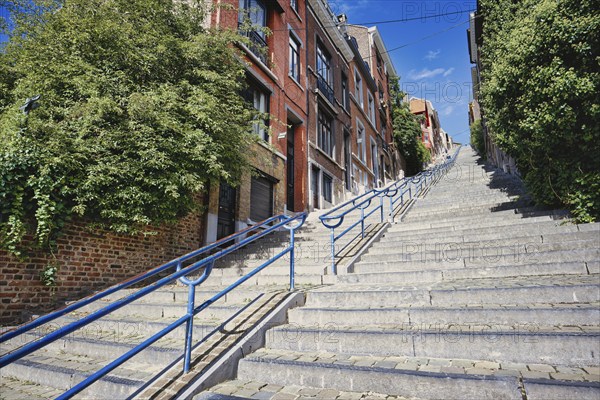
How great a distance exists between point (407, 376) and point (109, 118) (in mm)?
6124

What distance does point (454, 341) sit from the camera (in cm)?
279

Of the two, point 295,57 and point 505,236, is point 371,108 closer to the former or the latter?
point 295,57

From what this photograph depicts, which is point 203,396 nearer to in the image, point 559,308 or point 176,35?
point 559,308

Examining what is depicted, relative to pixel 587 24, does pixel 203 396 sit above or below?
below

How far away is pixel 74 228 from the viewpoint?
18.9 feet

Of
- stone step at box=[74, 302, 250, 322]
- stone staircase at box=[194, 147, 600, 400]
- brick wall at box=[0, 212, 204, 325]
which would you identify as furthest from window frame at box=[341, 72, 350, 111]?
stone step at box=[74, 302, 250, 322]

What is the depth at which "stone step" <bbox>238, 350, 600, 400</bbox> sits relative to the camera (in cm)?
217

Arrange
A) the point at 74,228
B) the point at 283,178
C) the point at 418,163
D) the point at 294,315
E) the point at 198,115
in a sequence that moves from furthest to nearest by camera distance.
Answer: the point at 418,163, the point at 283,178, the point at 198,115, the point at 74,228, the point at 294,315

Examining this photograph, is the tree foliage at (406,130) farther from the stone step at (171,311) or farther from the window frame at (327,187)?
the stone step at (171,311)

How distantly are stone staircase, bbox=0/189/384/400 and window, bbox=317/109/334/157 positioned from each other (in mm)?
10480

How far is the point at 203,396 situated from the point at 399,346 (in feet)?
5.37

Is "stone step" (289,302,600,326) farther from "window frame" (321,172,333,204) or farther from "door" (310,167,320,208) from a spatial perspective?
"window frame" (321,172,333,204)

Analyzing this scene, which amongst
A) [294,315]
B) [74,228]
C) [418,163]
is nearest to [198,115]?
[74,228]

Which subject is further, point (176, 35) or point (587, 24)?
point (176, 35)
